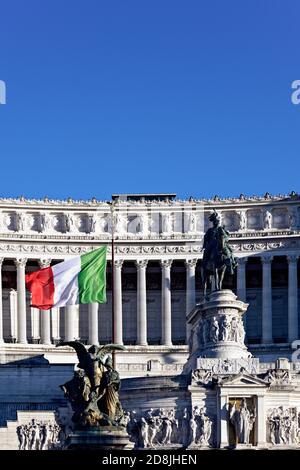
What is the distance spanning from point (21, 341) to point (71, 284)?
11550 mm

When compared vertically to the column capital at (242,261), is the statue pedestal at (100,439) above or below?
below

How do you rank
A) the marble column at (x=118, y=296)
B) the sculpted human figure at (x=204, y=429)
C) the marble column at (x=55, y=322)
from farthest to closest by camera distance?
the marble column at (x=55, y=322), the marble column at (x=118, y=296), the sculpted human figure at (x=204, y=429)

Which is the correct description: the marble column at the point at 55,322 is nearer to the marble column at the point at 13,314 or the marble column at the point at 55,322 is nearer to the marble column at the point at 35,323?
the marble column at the point at 35,323

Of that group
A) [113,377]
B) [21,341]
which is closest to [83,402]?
[113,377]

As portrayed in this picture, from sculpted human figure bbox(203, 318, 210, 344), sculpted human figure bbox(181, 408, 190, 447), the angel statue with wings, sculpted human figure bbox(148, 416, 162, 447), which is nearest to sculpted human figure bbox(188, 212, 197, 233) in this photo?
sculpted human figure bbox(203, 318, 210, 344)

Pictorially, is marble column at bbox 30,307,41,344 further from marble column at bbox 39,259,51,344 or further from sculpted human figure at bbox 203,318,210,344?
sculpted human figure at bbox 203,318,210,344

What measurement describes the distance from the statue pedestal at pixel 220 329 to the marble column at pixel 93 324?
20.4m

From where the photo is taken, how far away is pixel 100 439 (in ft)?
206

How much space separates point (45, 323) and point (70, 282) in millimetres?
12465

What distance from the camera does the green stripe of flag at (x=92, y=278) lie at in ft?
329

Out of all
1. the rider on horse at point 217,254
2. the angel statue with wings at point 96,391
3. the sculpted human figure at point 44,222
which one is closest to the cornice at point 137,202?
the sculpted human figure at point 44,222

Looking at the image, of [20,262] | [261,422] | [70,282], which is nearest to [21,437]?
[261,422]

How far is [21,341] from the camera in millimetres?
110062
